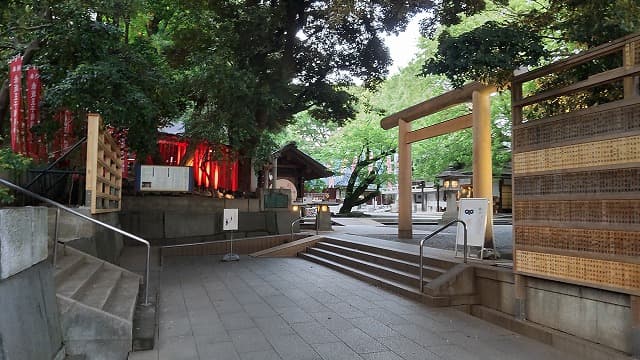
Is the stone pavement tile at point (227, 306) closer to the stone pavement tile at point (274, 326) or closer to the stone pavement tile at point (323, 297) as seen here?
the stone pavement tile at point (274, 326)

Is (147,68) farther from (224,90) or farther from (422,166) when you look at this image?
(422,166)

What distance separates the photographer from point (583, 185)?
5.38 metres

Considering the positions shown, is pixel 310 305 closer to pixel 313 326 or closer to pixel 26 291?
pixel 313 326

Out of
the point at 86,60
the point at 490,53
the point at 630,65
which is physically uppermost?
the point at 86,60

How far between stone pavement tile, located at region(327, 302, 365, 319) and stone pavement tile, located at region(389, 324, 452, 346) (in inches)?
31.5

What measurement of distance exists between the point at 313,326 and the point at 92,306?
2.89 m

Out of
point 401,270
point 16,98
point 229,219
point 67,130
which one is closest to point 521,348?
point 401,270

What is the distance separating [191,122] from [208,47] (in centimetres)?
256

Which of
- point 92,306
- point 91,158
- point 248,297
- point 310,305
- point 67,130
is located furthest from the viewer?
→ point 67,130

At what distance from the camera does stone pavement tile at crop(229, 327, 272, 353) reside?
540 centimetres

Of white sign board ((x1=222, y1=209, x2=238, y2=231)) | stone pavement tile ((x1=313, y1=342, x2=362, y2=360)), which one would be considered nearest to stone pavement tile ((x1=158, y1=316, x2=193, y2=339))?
stone pavement tile ((x1=313, y1=342, x2=362, y2=360))

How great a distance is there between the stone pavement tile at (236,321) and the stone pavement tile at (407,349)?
1981mm

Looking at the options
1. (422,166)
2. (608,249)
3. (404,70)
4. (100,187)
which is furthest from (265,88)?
(422,166)

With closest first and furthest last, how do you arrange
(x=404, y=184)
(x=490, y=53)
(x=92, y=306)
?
(x=92, y=306) → (x=490, y=53) → (x=404, y=184)
